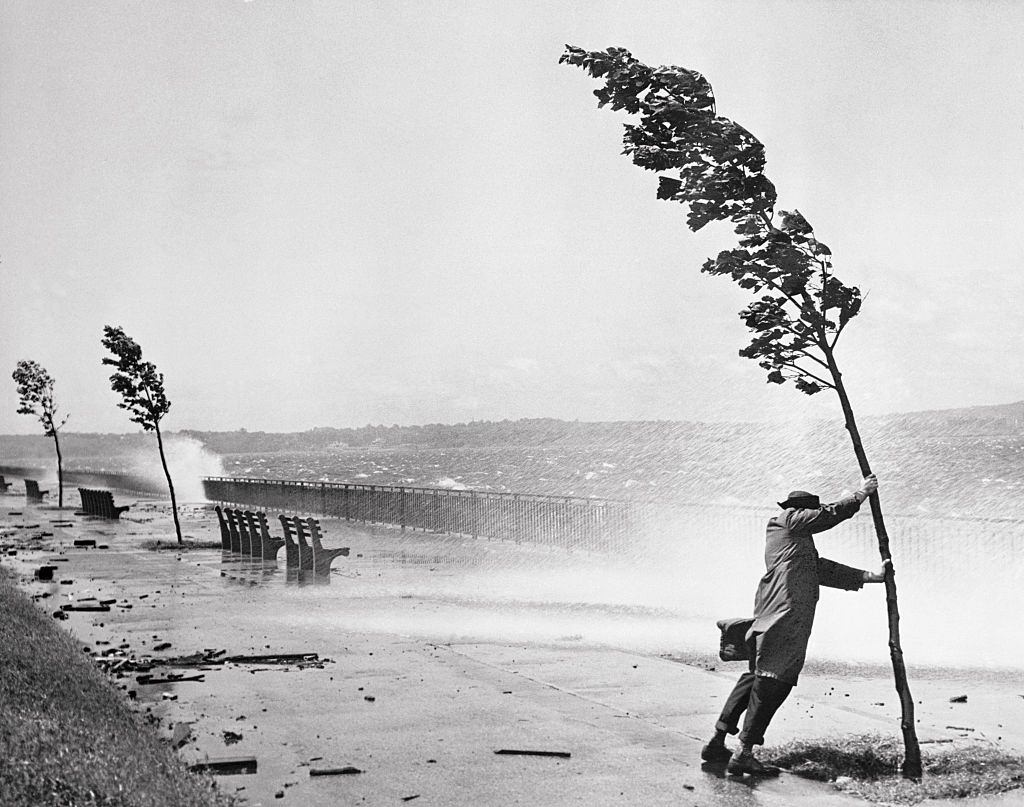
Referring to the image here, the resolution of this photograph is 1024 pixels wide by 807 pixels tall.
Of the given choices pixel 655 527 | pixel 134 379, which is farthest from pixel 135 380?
pixel 655 527

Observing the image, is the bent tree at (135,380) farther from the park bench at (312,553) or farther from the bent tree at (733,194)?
the bent tree at (733,194)

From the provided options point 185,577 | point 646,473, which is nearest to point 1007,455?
point 646,473

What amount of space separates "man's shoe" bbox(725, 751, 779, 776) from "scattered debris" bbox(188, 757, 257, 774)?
3.07 meters

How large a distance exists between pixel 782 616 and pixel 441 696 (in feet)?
11.7

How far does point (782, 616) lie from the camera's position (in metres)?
7.77

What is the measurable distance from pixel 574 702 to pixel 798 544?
289cm

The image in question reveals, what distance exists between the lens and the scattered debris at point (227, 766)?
25.7ft

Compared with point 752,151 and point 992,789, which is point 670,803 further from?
point 752,151

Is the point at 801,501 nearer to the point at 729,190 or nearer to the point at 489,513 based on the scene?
the point at 729,190

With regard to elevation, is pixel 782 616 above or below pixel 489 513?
above

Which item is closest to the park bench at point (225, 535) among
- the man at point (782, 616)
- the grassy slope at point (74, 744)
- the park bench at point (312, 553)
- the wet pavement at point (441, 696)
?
the park bench at point (312, 553)

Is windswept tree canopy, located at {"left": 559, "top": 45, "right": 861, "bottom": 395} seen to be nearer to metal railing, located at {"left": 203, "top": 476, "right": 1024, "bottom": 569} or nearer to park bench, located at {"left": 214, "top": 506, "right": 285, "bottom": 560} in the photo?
metal railing, located at {"left": 203, "top": 476, "right": 1024, "bottom": 569}

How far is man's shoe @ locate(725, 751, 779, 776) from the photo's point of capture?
760 centimetres

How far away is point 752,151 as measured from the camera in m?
8.62
